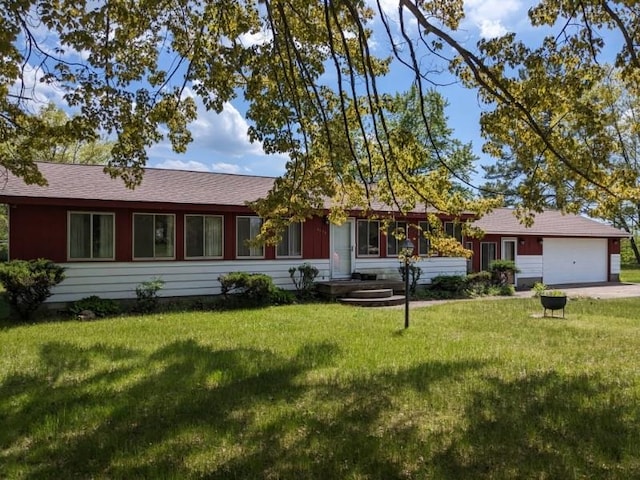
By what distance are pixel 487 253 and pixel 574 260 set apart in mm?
5638

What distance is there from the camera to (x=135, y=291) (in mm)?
12844

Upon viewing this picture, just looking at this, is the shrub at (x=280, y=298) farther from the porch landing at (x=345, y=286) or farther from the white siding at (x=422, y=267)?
the white siding at (x=422, y=267)

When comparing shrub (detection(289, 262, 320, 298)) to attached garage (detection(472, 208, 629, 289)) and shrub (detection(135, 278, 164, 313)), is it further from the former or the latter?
attached garage (detection(472, 208, 629, 289))

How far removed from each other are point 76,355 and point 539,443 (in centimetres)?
621

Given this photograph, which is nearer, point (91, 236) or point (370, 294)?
point (91, 236)

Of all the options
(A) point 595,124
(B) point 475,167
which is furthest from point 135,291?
(B) point 475,167

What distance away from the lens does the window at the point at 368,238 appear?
55.1ft

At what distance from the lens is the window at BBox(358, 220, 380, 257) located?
1680cm

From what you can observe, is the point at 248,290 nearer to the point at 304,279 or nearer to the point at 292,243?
the point at 304,279

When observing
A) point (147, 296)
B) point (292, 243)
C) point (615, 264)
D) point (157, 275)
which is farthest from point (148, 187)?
point (615, 264)

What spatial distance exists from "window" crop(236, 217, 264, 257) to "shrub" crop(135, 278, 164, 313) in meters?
2.60

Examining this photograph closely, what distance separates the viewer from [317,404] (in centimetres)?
513

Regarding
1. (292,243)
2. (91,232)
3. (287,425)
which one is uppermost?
(91,232)

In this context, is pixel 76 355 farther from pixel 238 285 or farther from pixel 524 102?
pixel 524 102
